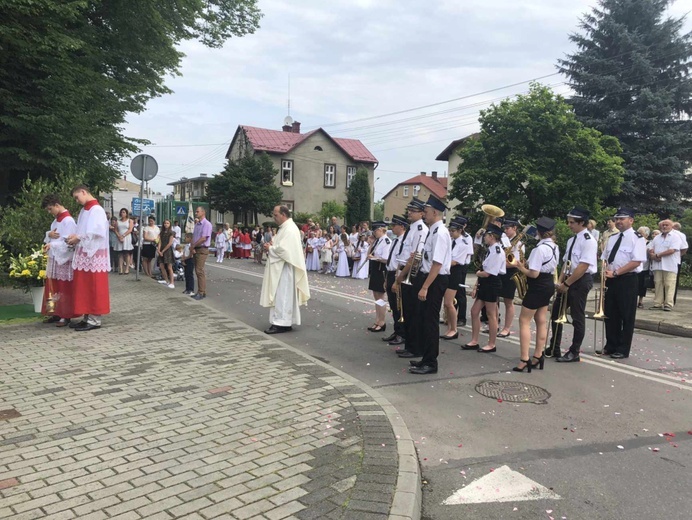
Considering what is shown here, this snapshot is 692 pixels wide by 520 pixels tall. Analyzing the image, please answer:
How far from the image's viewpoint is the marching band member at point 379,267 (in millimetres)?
8945

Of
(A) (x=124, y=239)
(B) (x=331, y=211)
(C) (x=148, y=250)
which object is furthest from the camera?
(B) (x=331, y=211)

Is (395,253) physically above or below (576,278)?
above

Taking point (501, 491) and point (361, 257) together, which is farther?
point (361, 257)

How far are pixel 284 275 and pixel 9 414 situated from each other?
470 cm

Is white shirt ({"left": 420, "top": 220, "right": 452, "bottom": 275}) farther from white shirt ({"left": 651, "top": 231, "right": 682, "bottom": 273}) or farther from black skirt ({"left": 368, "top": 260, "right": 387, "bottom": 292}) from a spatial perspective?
white shirt ({"left": 651, "top": 231, "right": 682, "bottom": 273})

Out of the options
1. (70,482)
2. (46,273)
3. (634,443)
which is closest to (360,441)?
(70,482)

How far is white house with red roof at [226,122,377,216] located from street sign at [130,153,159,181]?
3592cm

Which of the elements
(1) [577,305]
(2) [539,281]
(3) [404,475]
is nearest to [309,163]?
(1) [577,305]

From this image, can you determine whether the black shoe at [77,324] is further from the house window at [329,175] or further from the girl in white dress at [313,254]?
the house window at [329,175]

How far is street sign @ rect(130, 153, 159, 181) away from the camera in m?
14.8

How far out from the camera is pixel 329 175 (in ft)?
174

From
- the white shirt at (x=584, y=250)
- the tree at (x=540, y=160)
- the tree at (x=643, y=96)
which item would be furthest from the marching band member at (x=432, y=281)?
the tree at (x=643, y=96)

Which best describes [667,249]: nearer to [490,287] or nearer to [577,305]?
[577,305]

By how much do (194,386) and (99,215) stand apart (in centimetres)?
382
